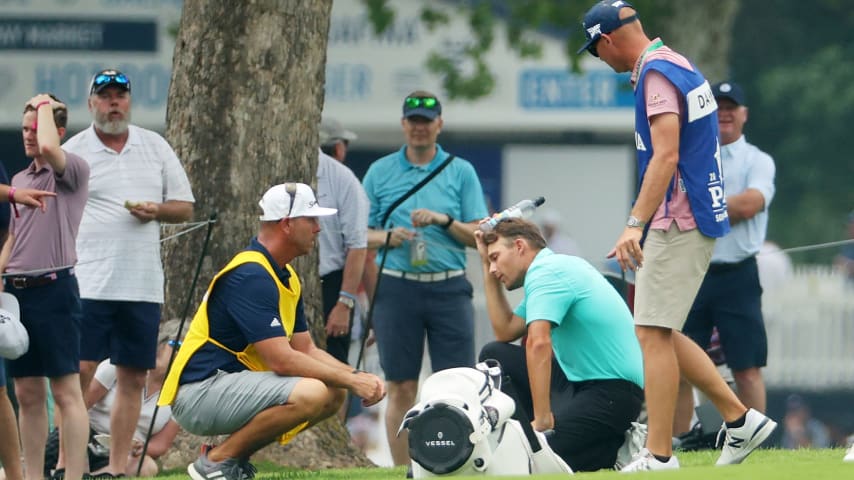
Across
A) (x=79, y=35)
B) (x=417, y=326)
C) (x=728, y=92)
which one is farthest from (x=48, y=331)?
(x=79, y=35)

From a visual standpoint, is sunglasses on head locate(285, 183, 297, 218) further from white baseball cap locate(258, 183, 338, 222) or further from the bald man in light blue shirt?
the bald man in light blue shirt

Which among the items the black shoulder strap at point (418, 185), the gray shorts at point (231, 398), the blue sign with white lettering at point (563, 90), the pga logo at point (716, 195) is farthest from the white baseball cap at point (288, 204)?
the blue sign with white lettering at point (563, 90)

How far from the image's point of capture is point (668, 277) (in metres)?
8.38

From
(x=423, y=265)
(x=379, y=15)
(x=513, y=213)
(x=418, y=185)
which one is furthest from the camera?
(x=379, y=15)

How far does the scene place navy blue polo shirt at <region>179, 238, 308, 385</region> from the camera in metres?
8.61

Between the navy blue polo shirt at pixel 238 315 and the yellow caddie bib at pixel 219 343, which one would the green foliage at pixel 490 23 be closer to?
the yellow caddie bib at pixel 219 343

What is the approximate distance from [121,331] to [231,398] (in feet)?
5.43

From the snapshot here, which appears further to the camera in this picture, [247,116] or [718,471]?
[247,116]

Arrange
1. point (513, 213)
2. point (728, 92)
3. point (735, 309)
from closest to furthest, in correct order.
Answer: point (513, 213)
point (735, 309)
point (728, 92)

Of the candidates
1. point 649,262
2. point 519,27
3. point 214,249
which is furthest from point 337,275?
point 519,27

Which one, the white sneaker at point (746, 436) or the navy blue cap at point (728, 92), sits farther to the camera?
the navy blue cap at point (728, 92)

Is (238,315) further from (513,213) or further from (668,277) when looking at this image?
(668,277)

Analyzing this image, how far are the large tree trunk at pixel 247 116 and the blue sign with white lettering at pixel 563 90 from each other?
1600cm

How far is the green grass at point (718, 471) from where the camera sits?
7.60 metres
